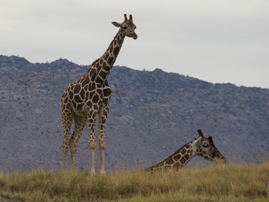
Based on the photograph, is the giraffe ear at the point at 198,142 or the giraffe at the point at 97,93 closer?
the giraffe at the point at 97,93

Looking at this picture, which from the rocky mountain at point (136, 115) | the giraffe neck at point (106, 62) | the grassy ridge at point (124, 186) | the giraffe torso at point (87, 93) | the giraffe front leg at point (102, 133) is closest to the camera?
the grassy ridge at point (124, 186)

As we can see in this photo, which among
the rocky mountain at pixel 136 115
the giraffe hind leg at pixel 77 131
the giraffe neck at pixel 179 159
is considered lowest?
the giraffe neck at pixel 179 159

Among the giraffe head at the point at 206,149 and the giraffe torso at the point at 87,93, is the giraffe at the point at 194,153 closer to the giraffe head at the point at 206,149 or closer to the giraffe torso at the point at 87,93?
the giraffe head at the point at 206,149

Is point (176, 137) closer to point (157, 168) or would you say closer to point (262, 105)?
point (262, 105)

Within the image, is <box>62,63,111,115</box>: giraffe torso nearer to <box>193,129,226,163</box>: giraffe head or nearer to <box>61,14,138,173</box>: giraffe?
<box>61,14,138,173</box>: giraffe

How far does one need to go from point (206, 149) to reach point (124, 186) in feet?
14.7

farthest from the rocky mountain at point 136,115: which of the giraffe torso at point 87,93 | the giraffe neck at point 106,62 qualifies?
the giraffe neck at point 106,62

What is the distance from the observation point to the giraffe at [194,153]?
22844mm

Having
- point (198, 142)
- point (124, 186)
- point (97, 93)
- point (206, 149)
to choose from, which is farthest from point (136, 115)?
point (124, 186)

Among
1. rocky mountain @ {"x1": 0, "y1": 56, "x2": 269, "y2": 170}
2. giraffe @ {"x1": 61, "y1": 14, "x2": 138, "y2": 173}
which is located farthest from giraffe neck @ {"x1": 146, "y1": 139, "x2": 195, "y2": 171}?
rocky mountain @ {"x1": 0, "y1": 56, "x2": 269, "y2": 170}

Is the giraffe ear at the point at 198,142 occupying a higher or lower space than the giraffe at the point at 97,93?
lower

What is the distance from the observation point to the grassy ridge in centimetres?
1859

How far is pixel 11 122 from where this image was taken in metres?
141

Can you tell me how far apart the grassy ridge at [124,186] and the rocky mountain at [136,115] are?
9186 centimetres
